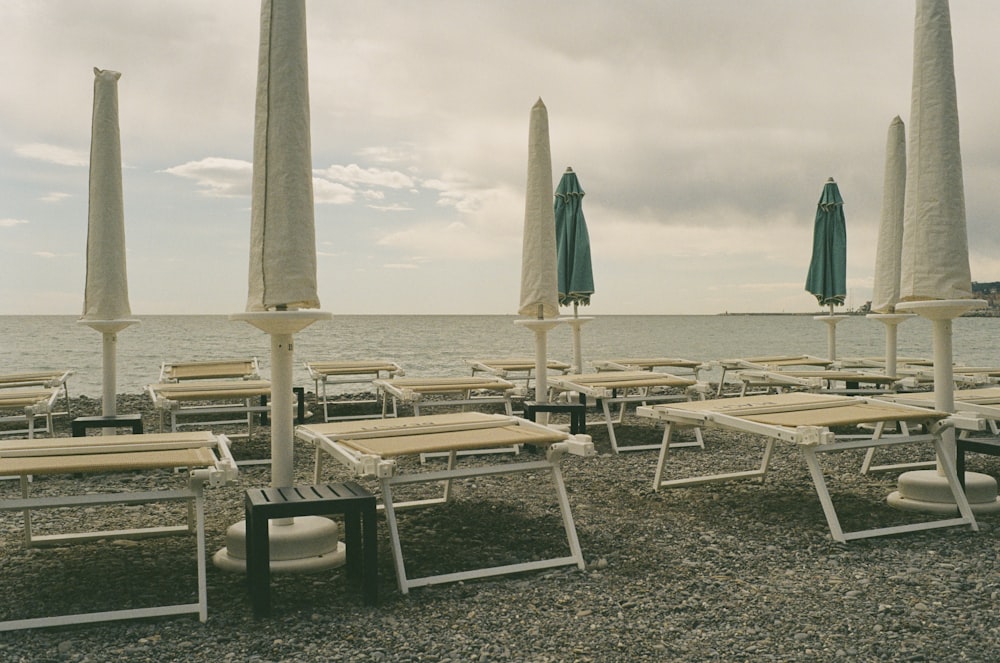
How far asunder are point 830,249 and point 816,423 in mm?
6503

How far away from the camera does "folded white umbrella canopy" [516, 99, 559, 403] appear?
5.97m

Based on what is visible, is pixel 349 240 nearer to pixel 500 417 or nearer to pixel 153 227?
pixel 153 227

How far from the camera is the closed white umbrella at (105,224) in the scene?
17.8 ft

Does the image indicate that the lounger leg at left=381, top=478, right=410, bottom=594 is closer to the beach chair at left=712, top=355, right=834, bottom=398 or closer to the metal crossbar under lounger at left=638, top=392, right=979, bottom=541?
the metal crossbar under lounger at left=638, top=392, right=979, bottom=541

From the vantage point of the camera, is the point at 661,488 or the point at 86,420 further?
the point at 86,420

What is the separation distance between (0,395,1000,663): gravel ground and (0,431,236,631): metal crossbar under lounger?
0.05m

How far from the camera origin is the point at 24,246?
36.8 metres

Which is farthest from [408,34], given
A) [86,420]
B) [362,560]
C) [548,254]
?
[362,560]

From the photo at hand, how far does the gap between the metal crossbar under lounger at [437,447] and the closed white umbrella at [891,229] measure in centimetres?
499

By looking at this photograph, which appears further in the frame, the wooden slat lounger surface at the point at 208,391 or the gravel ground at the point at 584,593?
the wooden slat lounger surface at the point at 208,391

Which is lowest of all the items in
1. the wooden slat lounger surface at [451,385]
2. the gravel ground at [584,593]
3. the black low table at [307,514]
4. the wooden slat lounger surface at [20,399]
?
the gravel ground at [584,593]

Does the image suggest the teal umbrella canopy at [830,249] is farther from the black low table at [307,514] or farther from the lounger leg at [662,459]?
the black low table at [307,514]

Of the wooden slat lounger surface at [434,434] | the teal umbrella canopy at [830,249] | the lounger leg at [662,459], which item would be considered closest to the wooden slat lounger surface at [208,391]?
the wooden slat lounger surface at [434,434]

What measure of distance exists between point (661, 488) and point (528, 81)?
7387 millimetres
